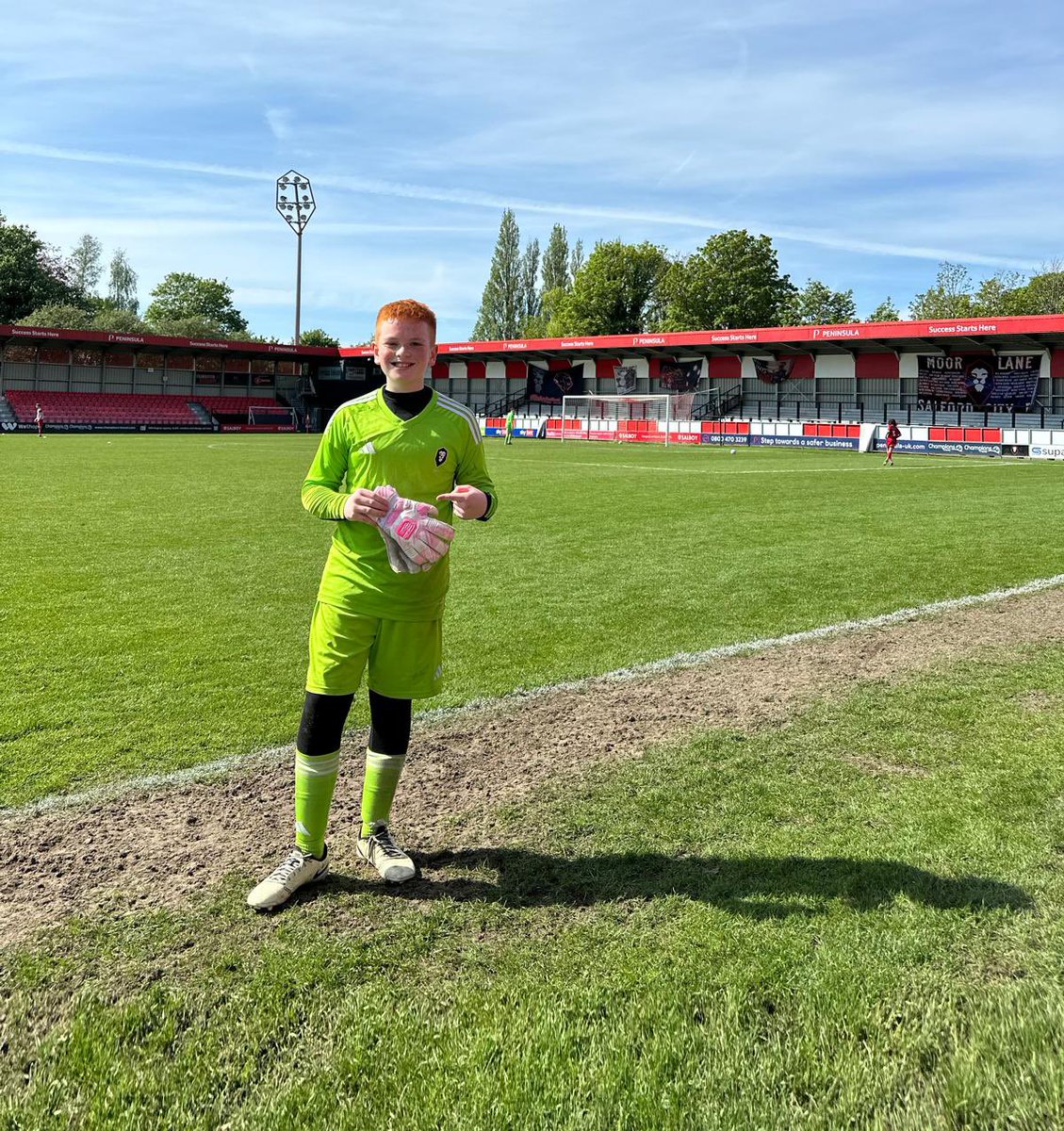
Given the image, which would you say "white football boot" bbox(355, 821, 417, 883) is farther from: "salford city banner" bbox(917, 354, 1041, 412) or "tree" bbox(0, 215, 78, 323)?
"tree" bbox(0, 215, 78, 323)

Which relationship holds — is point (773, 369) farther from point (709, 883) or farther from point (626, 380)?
point (709, 883)

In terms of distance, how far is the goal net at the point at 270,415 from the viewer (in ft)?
191

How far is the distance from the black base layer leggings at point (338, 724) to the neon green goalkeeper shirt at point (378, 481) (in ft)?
1.08

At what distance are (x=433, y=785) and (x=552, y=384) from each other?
172ft

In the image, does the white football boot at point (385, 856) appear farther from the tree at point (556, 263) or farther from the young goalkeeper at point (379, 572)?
the tree at point (556, 263)

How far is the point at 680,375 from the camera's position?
50.1 metres

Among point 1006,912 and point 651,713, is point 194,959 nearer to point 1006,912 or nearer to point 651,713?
point 1006,912

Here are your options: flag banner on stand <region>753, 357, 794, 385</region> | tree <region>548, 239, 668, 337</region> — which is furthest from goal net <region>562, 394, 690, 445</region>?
tree <region>548, 239, 668, 337</region>

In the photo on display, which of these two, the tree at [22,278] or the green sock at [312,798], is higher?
the tree at [22,278]

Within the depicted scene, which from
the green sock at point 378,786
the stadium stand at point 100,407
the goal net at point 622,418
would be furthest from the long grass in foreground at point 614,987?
the stadium stand at point 100,407

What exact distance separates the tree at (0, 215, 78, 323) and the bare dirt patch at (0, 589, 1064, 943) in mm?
77114

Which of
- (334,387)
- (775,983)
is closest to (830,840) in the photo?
(775,983)

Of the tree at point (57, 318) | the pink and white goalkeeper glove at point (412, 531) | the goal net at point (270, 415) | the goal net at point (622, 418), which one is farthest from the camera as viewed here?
the tree at point (57, 318)

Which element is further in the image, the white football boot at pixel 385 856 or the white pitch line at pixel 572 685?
the white pitch line at pixel 572 685
